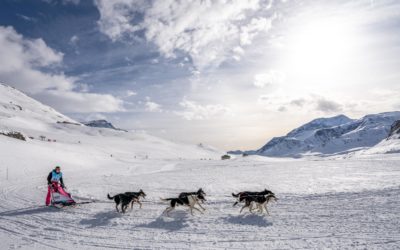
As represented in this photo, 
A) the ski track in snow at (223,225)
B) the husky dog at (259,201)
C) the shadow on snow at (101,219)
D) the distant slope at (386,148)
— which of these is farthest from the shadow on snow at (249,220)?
the distant slope at (386,148)

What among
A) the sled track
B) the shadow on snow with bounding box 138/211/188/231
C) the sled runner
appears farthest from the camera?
the sled runner

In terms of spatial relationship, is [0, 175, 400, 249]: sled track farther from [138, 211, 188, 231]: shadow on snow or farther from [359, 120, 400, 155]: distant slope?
[359, 120, 400, 155]: distant slope

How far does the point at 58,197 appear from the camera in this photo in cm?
1500

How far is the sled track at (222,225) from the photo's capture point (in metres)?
9.45

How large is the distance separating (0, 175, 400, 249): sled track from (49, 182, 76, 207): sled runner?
13.6 inches

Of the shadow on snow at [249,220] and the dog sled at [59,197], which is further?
the dog sled at [59,197]

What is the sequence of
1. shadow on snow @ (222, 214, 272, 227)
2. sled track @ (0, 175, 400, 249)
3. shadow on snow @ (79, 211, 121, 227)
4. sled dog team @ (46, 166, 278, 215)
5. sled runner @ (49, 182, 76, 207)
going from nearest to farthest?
sled track @ (0, 175, 400, 249) < shadow on snow @ (222, 214, 272, 227) < shadow on snow @ (79, 211, 121, 227) < sled dog team @ (46, 166, 278, 215) < sled runner @ (49, 182, 76, 207)

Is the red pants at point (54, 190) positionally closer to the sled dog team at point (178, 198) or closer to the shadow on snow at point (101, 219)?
the sled dog team at point (178, 198)

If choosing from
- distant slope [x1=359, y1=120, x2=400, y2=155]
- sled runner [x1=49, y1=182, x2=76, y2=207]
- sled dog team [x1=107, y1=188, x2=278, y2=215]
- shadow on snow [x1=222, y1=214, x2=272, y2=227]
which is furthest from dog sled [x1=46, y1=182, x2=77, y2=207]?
distant slope [x1=359, y1=120, x2=400, y2=155]

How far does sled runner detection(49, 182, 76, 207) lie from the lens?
1461 cm

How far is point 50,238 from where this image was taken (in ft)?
34.9

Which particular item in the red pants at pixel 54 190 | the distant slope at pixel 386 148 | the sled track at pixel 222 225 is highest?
the distant slope at pixel 386 148

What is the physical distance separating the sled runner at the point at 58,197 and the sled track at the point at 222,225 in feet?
1.13

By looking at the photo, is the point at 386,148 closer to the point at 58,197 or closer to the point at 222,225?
the point at 222,225
